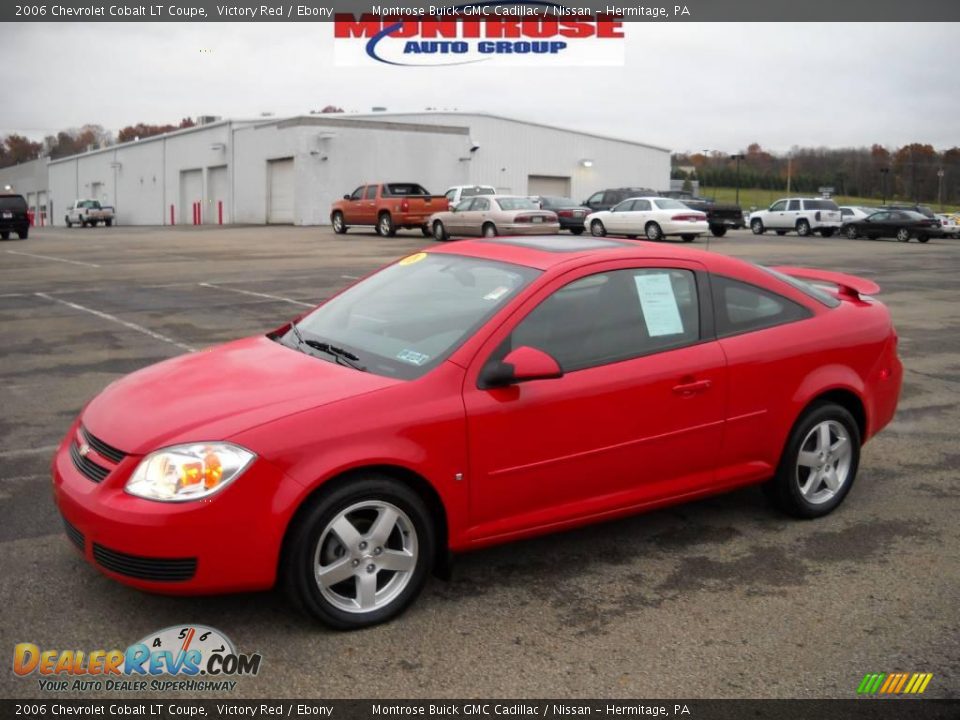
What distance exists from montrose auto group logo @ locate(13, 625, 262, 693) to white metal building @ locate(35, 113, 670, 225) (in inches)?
1726

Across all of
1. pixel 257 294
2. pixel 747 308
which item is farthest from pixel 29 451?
pixel 257 294

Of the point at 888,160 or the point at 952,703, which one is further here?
the point at 888,160

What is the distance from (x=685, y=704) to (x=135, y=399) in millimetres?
2529

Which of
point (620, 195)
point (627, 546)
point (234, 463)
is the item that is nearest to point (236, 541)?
point (234, 463)

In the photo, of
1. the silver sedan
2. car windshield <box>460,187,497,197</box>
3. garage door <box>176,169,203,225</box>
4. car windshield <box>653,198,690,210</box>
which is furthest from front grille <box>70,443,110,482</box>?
garage door <box>176,169,203,225</box>

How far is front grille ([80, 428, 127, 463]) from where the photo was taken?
3.78 m

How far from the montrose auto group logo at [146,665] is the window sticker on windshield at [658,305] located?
2348mm

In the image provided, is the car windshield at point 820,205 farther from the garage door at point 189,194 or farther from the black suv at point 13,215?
the garage door at point 189,194

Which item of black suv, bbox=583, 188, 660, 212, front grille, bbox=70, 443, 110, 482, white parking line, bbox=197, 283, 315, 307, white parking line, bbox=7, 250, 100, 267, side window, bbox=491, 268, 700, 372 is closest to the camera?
front grille, bbox=70, 443, 110, 482

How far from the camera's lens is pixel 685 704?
3.33 metres

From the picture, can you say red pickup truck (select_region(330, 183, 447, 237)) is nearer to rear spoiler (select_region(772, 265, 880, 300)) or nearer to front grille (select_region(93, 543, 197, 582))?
rear spoiler (select_region(772, 265, 880, 300))

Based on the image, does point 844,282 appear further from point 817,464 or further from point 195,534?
point 195,534

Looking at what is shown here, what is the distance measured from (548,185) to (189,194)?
69.8 feet

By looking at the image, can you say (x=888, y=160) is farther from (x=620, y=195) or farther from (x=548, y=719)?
(x=548, y=719)
